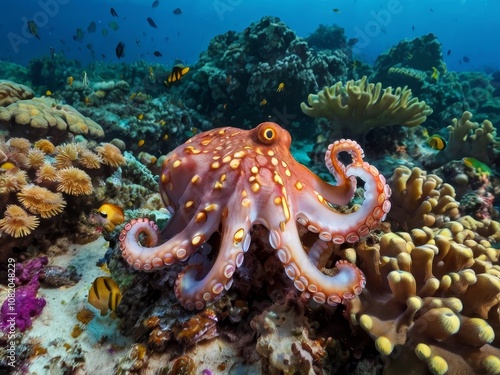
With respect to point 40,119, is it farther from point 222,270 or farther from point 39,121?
point 222,270

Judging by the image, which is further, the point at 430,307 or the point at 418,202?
the point at 418,202

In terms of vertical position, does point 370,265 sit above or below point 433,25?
below

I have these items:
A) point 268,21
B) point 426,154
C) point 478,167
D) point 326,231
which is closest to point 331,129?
point 426,154

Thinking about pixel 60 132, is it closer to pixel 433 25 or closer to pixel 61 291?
pixel 61 291

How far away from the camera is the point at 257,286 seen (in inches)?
108

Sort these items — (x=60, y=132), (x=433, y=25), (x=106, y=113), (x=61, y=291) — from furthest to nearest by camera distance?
(x=433, y=25)
(x=106, y=113)
(x=60, y=132)
(x=61, y=291)

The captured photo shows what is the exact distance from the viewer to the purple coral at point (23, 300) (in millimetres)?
3068

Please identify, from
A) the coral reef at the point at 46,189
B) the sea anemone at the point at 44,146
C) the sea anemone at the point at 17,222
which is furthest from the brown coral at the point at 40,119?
the sea anemone at the point at 17,222

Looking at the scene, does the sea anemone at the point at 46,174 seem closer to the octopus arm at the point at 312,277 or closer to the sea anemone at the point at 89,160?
the sea anemone at the point at 89,160

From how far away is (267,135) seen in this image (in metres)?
2.69

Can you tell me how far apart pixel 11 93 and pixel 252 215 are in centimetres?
771

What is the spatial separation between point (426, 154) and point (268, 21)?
824 cm

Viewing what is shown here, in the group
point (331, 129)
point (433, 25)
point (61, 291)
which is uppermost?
point (433, 25)
